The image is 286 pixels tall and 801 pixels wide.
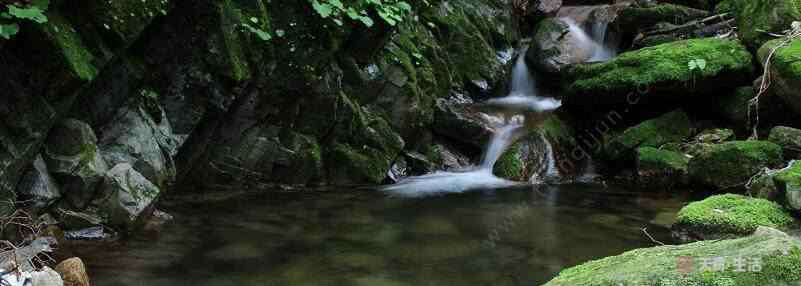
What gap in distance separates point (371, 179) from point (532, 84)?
718 centimetres

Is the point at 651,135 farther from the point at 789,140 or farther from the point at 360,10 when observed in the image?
the point at 360,10

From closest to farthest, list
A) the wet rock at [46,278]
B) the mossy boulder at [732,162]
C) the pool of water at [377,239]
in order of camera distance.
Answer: the wet rock at [46,278]
the pool of water at [377,239]
the mossy boulder at [732,162]

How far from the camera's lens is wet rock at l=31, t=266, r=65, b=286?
3674mm

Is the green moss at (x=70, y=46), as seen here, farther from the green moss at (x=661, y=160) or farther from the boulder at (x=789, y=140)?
the boulder at (x=789, y=140)

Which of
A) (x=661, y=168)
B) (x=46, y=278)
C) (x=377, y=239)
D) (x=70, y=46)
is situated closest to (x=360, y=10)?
(x=377, y=239)

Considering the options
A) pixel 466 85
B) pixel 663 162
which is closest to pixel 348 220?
pixel 663 162

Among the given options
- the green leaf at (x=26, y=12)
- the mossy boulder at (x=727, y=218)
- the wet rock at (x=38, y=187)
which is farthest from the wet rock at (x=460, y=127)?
the green leaf at (x=26, y=12)

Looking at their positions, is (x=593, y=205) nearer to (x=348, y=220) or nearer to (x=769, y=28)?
(x=348, y=220)

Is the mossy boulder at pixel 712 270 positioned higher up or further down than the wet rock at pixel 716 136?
further down

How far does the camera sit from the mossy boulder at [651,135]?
34.4 feet

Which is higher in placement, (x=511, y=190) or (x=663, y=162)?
(x=663, y=162)

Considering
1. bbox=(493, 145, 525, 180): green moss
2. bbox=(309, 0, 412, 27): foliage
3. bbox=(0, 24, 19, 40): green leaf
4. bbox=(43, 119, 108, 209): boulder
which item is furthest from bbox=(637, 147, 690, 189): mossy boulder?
bbox=(0, 24, 19, 40): green leaf

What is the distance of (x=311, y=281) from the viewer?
5156 mm

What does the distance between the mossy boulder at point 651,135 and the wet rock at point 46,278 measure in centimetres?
899
